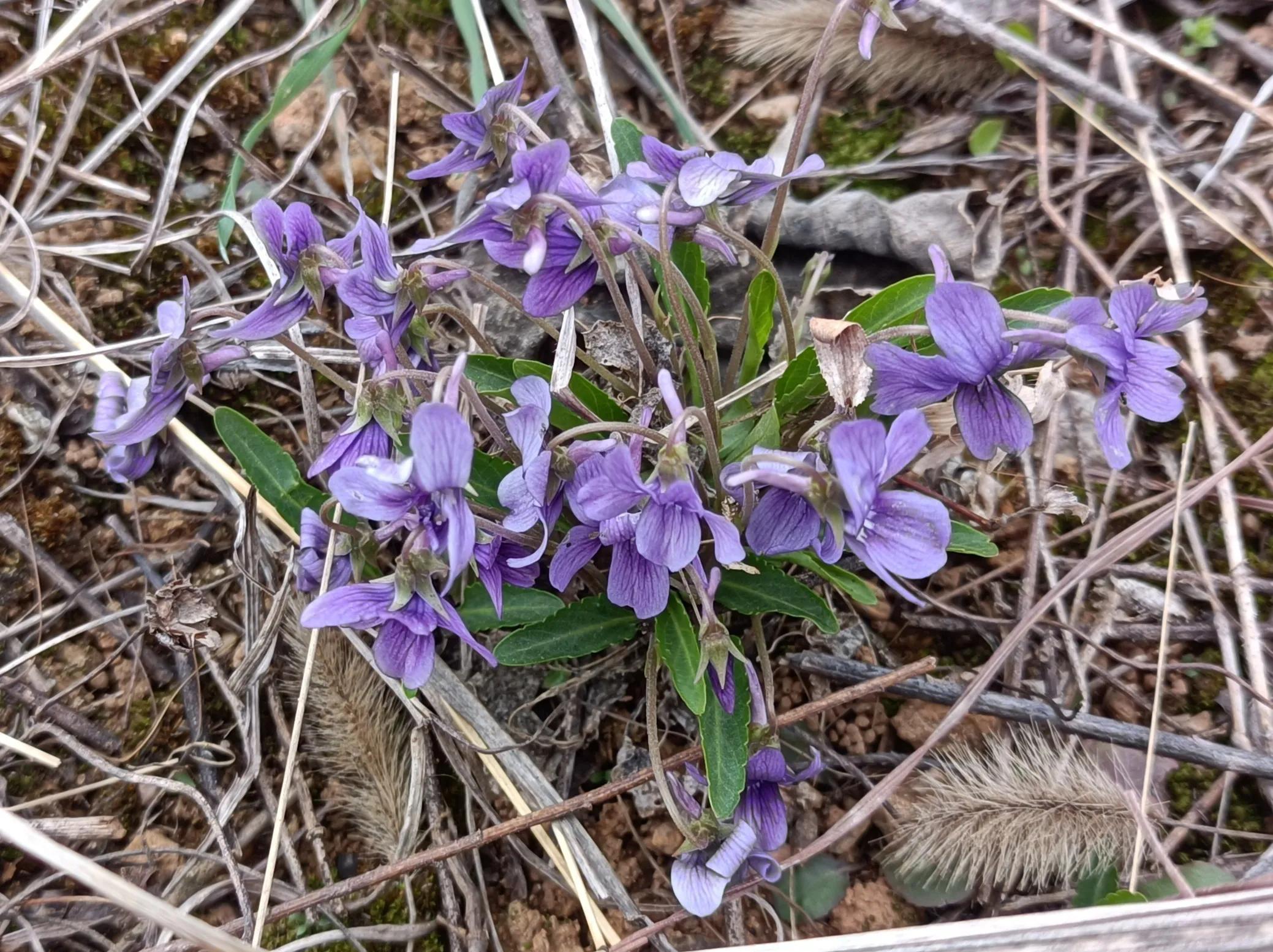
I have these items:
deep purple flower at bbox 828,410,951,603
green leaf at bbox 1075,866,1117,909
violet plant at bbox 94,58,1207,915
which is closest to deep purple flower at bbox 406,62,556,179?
violet plant at bbox 94,58,1207,915

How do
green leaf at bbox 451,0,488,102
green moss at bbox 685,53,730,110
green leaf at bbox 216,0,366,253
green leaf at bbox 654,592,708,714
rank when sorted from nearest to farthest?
green leaf at bbox 654,592,708,714, green leaf at bbox 216,0,366,253, green leaf at bbox 451,0,488,102, green moss at bbox 685,53,730,110

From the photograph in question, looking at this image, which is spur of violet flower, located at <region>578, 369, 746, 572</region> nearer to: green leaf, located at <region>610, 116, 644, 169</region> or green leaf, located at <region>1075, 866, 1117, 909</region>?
green leaf, located at <region>610, 116, 644, 169</region>

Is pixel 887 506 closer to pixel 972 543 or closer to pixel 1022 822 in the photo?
pixel 972 543

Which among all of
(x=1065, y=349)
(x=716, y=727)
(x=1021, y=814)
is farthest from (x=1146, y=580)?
(x=716, y=727)

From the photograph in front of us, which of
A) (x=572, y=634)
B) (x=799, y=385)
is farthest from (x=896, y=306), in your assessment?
(x=572, y=634)

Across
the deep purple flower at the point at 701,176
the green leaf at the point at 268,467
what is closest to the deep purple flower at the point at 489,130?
the deep purple flower at the point at 701,176

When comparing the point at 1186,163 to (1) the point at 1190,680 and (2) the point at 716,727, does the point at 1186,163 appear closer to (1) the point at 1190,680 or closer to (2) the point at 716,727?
(1) the point at 1190,680

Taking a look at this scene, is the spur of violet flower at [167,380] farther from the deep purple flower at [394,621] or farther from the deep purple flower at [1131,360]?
the deep purple flower at [1131,360]

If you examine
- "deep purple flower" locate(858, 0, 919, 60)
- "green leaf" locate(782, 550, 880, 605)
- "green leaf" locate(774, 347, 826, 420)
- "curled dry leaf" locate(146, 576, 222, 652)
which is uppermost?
"deep purple flower" locate(858, 0, 919, 60)
